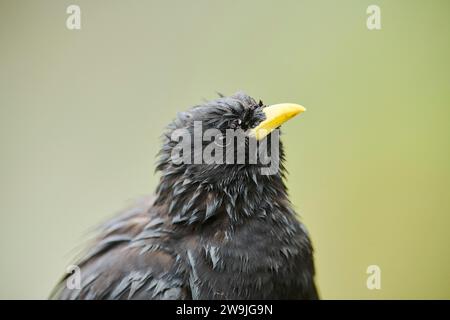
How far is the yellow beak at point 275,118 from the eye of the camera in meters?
3.04

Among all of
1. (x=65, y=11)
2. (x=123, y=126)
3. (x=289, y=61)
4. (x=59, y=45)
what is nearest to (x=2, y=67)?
(x=59, y=45)

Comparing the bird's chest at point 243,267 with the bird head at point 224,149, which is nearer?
the bird's chest at point 243,267

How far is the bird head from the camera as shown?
304 cm

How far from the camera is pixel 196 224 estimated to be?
306 cm

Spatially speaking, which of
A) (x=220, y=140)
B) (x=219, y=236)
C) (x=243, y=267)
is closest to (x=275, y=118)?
(x=220, y=140)

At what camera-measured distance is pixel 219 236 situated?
3.02 metres

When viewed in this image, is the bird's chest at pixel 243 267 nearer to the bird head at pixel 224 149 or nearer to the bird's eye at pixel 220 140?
the bird head at pixel 224 149

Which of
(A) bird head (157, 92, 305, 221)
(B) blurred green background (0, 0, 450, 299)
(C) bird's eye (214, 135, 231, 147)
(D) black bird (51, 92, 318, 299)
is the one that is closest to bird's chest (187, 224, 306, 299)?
(D) black bird (51, 92, 318, 299)

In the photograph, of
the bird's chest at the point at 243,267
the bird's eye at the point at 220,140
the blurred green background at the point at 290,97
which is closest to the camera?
the bird's chest at the point at 243,267

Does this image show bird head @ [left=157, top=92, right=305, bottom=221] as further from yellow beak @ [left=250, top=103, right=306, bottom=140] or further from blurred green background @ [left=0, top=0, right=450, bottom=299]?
blurred green background @ [left=0, top=0, right=450, bottom=299]

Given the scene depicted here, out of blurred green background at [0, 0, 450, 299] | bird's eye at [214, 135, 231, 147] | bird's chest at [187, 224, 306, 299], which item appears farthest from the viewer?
blurred green background at [0, 0, 450, 299]

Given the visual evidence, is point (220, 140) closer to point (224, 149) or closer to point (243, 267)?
point (224, 149)

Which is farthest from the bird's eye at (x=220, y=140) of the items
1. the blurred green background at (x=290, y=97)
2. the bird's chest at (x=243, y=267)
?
the blurred green background at (x=290, y=97)

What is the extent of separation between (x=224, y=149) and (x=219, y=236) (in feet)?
1.55
